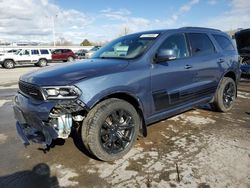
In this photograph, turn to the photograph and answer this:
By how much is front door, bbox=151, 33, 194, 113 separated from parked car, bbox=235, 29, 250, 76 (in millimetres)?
7273

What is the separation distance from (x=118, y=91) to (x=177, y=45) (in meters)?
1.72

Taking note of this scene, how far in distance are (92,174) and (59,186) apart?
1.47ft

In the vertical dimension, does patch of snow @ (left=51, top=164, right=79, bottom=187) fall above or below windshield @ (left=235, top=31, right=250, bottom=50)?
below

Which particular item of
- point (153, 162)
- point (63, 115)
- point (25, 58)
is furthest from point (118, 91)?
point (25, 58)

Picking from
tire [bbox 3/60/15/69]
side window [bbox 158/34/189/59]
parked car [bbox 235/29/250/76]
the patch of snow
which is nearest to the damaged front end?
the patch of snow

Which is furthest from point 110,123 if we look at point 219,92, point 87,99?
point 219,92

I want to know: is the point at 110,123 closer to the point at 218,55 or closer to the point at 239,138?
the point at 239,138

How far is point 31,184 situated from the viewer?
316cm

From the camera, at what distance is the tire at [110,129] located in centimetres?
340

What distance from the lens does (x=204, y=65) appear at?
16.6ft

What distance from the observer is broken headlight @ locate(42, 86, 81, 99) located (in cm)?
321

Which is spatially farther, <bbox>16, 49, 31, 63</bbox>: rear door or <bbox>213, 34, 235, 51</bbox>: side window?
<bbox>16, 49, 31, 63</bbox>: rear door

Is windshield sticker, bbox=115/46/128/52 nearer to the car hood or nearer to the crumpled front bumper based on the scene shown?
the car hood

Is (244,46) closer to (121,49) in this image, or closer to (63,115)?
(121,49)
